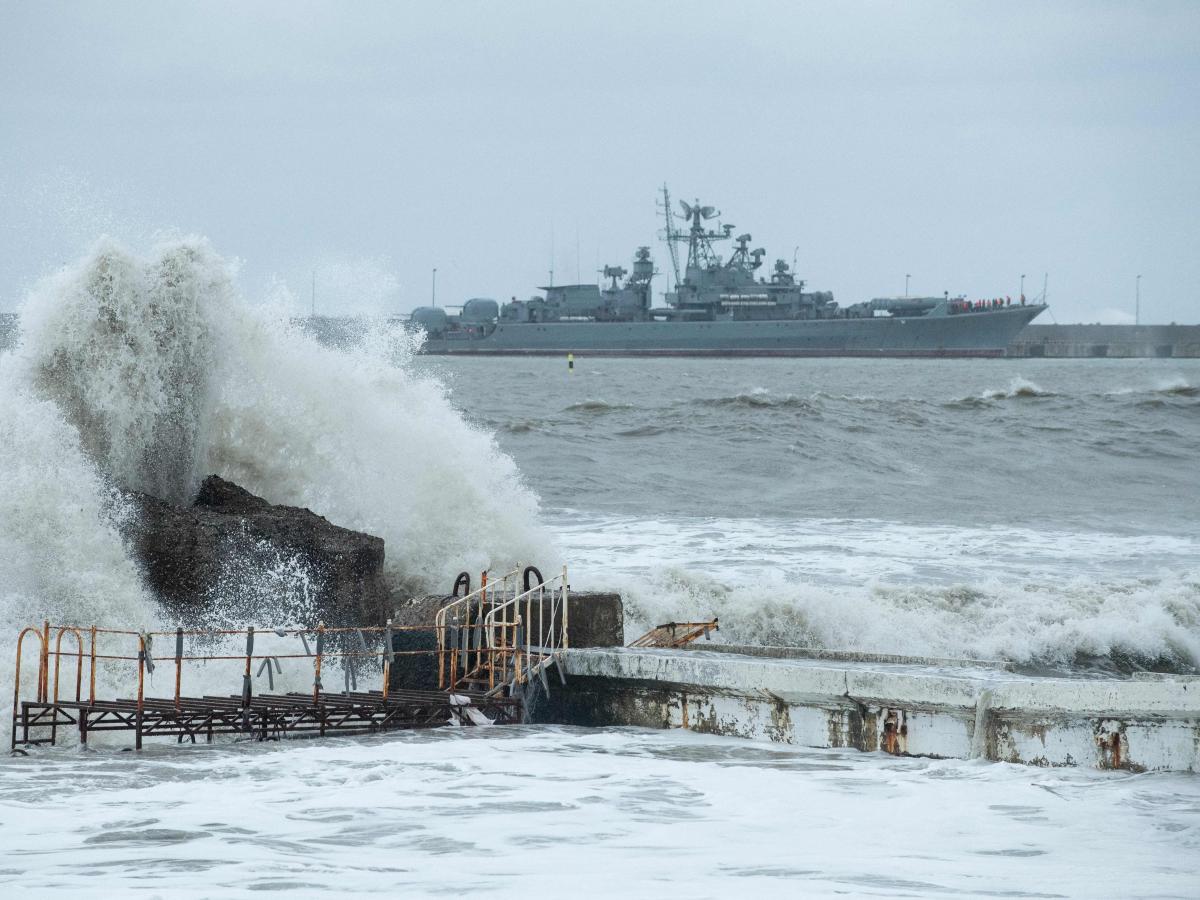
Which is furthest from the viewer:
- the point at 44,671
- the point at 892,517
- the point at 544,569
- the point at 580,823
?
the point at 892,517

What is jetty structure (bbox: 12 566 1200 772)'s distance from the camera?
23.2 ft

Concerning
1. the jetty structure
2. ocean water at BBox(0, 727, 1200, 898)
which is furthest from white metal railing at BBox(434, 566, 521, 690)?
ocean water at BBox(0, 727, 1200, 898)

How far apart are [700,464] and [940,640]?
1534cm

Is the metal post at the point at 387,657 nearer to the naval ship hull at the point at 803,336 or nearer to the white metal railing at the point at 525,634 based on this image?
the white metal railing at the point at 525,634

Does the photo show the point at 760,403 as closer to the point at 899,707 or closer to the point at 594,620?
the point at 594,620

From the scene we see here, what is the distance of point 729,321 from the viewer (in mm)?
109500

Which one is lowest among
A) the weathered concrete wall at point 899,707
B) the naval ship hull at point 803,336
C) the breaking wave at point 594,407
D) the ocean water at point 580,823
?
the ocean water at point 580,823

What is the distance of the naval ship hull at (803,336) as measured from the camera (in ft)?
356

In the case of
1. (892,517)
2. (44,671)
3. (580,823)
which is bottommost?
(580,823)

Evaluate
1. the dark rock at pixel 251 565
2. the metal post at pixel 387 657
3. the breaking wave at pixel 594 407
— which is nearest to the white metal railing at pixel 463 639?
the metal post at pixel 387 657

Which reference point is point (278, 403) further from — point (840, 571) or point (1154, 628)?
point (1154, 628)

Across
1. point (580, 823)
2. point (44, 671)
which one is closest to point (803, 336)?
point (44, 671)

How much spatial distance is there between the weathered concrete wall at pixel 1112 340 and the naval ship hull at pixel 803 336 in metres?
18.7

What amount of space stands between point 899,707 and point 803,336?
103 metres
